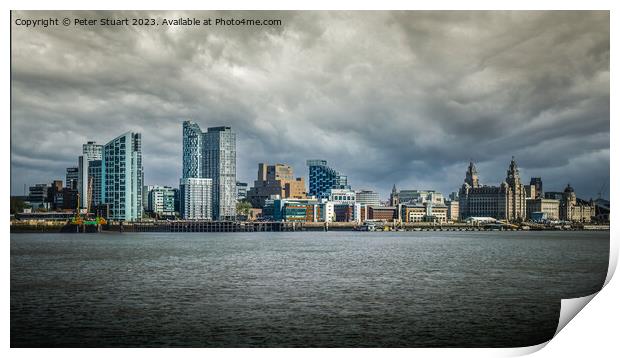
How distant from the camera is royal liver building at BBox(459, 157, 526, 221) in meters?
60.8

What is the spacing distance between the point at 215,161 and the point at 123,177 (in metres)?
13.2

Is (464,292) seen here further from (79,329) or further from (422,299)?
(79,329)

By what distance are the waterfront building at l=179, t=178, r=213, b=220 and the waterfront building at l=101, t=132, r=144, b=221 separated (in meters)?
6.90

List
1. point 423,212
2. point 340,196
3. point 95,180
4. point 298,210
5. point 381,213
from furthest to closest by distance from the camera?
point 381,213
point 423,212
point 340,196
point 298,210
point 95,180

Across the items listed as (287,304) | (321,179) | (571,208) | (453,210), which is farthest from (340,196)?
(287,304)

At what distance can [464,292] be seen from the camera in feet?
39.2

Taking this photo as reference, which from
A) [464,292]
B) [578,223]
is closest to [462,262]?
[464,292]

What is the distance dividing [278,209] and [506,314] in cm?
5795

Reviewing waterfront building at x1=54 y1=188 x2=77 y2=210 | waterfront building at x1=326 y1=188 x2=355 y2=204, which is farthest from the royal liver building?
waterfront building at x1=54 y1=188 x2=77 y2=210

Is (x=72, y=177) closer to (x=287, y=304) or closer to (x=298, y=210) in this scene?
(x=298, y=210)

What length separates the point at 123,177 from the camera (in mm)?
50938

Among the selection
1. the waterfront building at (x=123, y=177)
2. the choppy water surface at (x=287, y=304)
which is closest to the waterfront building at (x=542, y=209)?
the waterfront building at (x=123, y=177)

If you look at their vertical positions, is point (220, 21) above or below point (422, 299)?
above

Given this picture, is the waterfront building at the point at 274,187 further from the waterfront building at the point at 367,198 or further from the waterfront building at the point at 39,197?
the waterfront building at the point at 39,197
